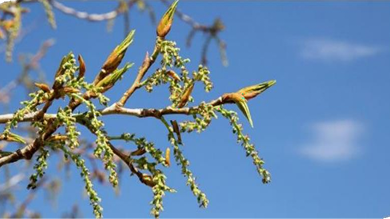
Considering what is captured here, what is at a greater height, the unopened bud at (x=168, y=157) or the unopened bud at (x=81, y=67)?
the unopened bud at (x=81, y=67)

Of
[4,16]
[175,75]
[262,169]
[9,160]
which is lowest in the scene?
[262,169]

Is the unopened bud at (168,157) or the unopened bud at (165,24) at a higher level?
the unopened bud at (165,24)

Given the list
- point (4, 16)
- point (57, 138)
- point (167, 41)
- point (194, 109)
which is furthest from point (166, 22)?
point (4, 16)

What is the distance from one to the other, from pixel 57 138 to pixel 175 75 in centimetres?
24

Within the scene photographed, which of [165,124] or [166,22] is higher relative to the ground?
[166,22]

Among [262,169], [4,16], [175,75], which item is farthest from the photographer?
[4,16]

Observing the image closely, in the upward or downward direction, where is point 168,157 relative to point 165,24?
downward

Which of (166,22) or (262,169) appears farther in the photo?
(166,22)

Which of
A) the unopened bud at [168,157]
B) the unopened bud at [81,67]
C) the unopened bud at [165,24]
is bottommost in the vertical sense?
the unopened bud at [168,157]

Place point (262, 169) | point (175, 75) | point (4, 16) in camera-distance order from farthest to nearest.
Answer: point (4, 16) → point (175, 75) → point (262, 169)

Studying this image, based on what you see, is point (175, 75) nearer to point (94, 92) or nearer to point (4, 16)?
point (94, 92)

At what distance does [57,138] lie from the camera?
1.15 metres

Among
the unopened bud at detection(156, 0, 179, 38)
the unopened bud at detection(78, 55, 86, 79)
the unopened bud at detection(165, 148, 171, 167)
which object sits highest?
the unopened bud at detection(156, 0, 179, 38)

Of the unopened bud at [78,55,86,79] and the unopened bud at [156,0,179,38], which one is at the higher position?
the unopened bud at [156,0,179,38]
